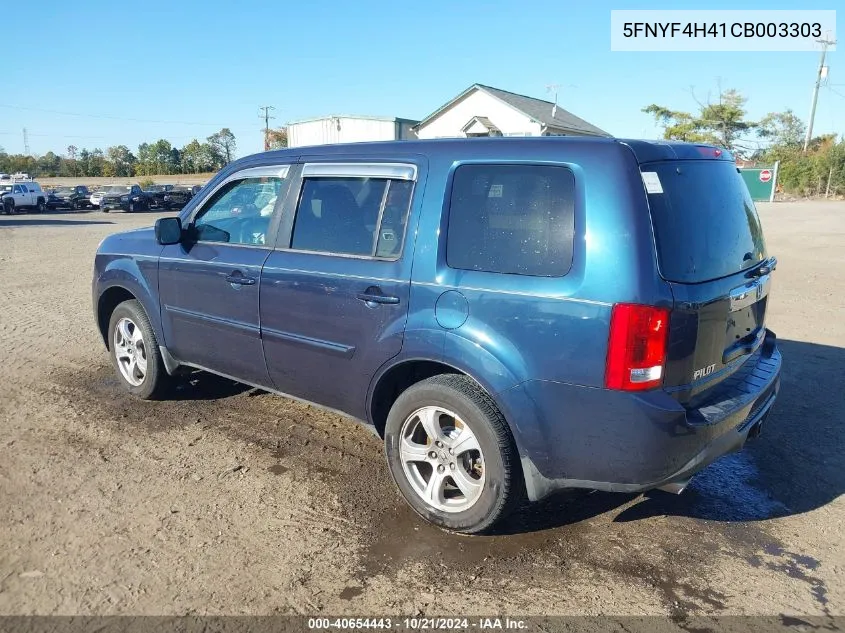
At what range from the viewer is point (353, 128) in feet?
91.4

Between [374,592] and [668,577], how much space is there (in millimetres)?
1334

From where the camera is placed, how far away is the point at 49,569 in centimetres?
293

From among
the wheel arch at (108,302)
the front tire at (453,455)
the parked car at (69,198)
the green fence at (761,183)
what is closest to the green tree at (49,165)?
the parked car at (69,198)

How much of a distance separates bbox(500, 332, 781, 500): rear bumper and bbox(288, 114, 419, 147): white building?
23405 millimetres

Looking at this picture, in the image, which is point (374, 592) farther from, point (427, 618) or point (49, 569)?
point (49, 569)

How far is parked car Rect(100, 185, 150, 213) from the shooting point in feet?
127

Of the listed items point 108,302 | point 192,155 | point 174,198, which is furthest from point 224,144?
point 108,302

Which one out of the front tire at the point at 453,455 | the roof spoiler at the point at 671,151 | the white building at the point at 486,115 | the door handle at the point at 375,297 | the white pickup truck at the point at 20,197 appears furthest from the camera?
the white pickup truck at the point at 20,197

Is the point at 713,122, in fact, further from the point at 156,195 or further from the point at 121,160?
the point at 121,160

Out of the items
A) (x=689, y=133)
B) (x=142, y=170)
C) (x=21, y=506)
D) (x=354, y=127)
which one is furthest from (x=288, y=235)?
(x=142, y=170)

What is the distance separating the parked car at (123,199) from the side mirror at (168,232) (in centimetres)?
3835

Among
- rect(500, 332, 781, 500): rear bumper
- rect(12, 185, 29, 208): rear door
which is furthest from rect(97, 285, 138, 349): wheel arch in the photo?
rect(12, 185, 29, 208): rear door

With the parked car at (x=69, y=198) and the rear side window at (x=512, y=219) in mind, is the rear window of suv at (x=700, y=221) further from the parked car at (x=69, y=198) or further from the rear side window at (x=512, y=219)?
the parked car at (x=69, y=198)

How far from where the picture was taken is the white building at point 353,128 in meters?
26.2
